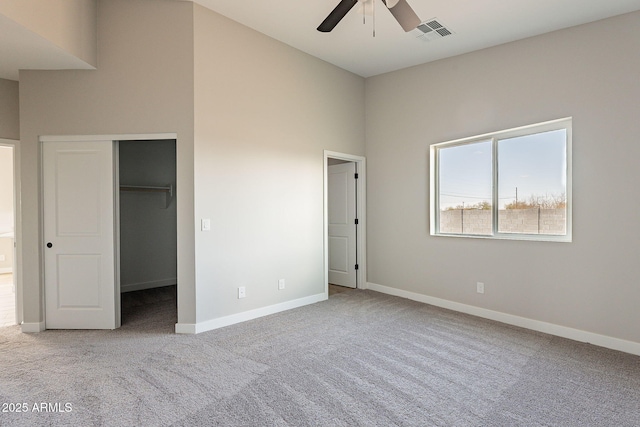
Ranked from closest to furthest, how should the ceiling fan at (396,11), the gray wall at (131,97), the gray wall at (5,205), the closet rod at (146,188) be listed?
the ceiling fan at (396,11), the gray wall at (131,97), the closet rod at (146,188), the gray wall at (5,205)

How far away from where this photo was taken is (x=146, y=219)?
5.70 metres

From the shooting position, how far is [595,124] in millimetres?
3350

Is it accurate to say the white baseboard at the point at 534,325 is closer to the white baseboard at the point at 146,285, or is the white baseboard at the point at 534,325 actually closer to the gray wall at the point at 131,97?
the gray wall at the point at 131,97

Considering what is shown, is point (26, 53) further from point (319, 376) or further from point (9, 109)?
point (319, 376)

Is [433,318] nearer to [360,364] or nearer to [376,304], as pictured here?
[376,304]

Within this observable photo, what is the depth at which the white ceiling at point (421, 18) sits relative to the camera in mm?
3268

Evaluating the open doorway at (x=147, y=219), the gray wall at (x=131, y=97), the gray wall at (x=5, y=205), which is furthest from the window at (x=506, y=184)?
the gray wall at (x=5, y=205)

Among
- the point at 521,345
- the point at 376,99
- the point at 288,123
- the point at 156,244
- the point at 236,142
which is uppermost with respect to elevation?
the point at 376,99

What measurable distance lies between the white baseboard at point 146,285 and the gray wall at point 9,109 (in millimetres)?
2536

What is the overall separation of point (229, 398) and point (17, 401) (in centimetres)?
142

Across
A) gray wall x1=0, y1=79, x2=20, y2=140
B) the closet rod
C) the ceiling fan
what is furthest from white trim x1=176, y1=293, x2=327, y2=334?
the ceiling fan

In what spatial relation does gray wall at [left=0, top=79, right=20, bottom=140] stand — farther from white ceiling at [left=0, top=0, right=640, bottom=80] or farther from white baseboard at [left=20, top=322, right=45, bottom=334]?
white baseboard at [left=20, top=322, right=45, bottom=334]

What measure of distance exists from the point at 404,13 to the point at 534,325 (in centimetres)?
341

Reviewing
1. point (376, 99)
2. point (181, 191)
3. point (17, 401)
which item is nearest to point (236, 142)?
point (181, 191)
